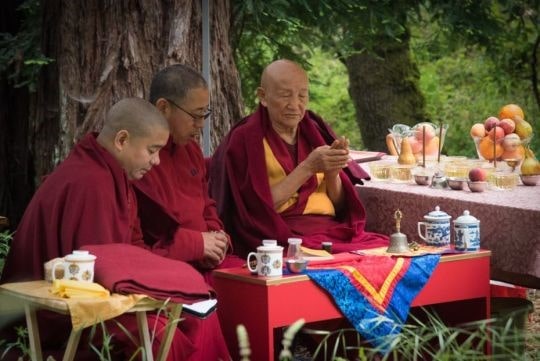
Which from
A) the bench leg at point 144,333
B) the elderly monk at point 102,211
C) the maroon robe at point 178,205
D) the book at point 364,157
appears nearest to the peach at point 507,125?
the book at point 364,157

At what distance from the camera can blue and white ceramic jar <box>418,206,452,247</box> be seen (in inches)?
227

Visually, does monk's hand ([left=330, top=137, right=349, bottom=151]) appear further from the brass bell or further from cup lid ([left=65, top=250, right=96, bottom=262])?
cup lid ([left=65, top=250, right=96, bottom=262])

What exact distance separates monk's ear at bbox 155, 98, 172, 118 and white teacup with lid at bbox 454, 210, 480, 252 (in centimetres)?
154

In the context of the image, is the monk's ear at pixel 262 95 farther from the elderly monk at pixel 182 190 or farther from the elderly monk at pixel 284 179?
the elderly monk at pixel 182 190

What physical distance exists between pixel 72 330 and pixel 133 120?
46.8 inches

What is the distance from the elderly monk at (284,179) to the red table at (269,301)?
53 cm

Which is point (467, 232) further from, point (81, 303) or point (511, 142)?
point (81, 303)

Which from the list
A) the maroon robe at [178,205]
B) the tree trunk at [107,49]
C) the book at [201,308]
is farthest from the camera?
the tree trunk at [107,49]

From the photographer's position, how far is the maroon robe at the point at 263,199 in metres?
5.97

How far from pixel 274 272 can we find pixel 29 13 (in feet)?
10.8

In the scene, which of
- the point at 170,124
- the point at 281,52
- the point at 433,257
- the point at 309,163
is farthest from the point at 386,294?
the point at 281,52

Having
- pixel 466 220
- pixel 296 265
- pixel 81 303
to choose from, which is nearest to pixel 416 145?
pixel 466 220

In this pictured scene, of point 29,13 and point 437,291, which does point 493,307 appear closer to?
point 437,291

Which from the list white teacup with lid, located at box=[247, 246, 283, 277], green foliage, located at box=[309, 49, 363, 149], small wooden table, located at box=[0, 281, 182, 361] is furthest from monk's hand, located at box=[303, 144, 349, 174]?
green foliage, located at box=[309, 49, 363, 149]
